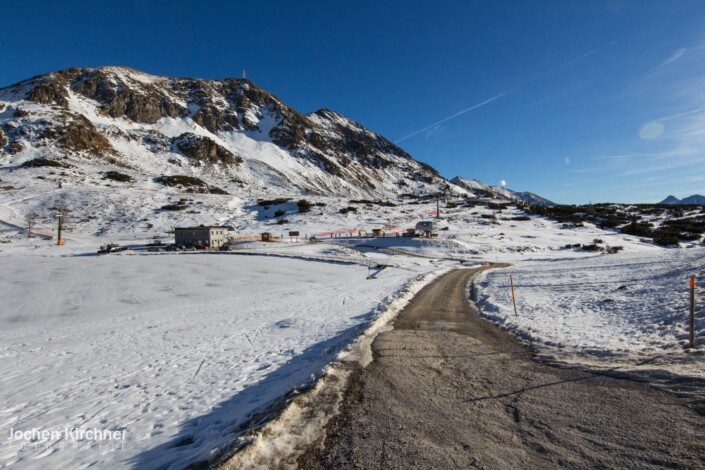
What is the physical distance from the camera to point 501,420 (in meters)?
5.30

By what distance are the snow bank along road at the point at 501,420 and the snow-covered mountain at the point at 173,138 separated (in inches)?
3838

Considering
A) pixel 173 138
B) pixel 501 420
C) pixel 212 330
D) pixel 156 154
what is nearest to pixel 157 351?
pixel 212 330

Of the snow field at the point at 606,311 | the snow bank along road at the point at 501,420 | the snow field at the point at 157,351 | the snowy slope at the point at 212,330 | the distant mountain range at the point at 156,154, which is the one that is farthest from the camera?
the distant mountain range at the point at 156,154

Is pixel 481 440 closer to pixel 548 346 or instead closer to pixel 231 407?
pixel 231 407

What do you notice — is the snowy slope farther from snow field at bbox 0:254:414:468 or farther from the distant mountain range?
the distant mountain range

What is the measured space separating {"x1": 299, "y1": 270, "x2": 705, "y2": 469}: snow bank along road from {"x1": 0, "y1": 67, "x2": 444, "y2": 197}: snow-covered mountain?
97482mm

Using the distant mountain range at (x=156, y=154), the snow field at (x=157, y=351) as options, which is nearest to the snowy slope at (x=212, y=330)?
the snow field at (x=157, y=351)

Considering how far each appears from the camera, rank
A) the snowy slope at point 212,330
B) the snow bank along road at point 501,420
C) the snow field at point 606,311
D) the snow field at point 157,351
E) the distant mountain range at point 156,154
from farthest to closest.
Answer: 1. the distant mountain range at point 156,154
2. the snow field at point 606,311
3. the snowy slope at point 212,330
4. the snow field at point 157,351
5. the snow bank along road at point 501,420

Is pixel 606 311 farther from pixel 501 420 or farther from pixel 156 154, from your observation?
pixel 156 154

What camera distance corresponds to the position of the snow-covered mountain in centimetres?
10081

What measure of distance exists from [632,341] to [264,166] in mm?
139445

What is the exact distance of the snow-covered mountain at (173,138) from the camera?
10081 cm

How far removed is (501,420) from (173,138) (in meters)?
156

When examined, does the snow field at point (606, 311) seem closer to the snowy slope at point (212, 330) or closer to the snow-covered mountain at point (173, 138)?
the snowy slope at point (212, 330)
